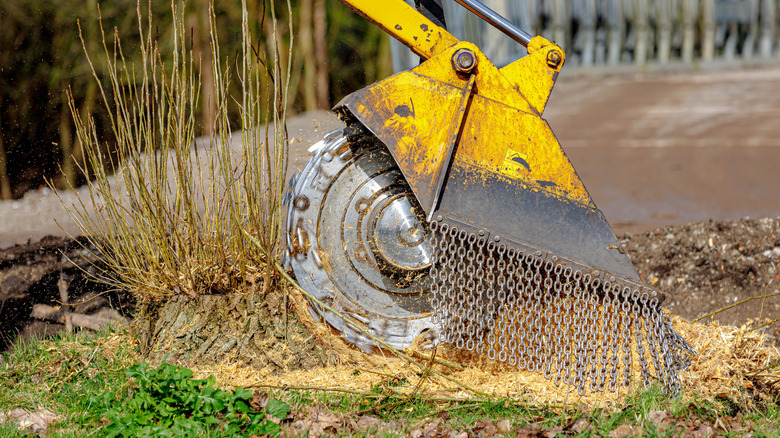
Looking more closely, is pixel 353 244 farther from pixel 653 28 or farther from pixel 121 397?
pixel 653 28

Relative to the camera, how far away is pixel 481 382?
124 inches

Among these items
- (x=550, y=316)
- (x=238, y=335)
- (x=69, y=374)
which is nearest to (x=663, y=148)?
(x=550, y=316)

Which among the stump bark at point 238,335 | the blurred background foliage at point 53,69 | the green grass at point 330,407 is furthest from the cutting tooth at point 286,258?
the blurred background foliage at point 53,69

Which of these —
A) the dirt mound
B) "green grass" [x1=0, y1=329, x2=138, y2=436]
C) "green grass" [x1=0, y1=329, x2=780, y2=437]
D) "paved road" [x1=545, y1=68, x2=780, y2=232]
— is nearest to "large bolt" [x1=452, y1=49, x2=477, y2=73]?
"green grass" [x1=0, y1=329, x2=780, y2=437]

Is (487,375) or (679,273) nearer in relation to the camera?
(487,375)

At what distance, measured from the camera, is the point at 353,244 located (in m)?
3.28

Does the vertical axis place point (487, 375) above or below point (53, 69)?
below

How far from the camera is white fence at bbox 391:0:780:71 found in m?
11.9

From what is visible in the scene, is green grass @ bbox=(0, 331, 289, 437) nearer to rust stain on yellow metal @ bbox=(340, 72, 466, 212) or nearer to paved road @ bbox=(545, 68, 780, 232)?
rust stain on yellow metal @ bbox=(340, 72, 466, 212)

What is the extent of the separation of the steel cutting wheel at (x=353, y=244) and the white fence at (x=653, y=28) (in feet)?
29.9

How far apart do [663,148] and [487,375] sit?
5394 mm

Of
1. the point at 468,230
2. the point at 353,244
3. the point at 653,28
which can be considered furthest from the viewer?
the point at 653,28

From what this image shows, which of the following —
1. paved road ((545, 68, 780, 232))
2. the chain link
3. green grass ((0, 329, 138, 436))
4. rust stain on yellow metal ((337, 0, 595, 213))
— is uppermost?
rust stain on yellow metal ((337, 0, 595, 213))

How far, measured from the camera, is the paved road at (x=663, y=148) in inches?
229
